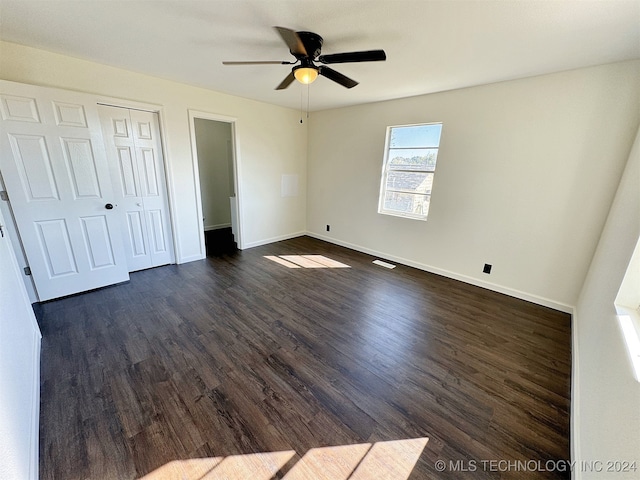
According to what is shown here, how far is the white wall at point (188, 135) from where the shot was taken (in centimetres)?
262

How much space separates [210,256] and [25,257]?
2.07 meters

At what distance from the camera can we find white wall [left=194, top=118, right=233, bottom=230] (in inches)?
216

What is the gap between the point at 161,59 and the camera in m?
2.67

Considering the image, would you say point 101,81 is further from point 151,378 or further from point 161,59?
point 151,378

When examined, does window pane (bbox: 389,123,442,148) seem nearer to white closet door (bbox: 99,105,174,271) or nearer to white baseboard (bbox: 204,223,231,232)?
white closet door (bbox: 99,105,174,271)

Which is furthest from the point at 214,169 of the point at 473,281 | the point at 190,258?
the point at 473,281

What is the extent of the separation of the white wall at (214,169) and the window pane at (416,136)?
3.36m

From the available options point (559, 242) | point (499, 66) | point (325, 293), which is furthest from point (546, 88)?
point (325, 293)

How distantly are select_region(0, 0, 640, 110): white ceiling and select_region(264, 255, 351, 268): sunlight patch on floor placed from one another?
2589mm

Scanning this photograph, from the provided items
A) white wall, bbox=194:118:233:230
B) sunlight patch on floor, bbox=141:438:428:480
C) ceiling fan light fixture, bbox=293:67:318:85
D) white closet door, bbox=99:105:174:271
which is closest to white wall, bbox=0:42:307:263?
white closet door, bbox=99:105:174:271

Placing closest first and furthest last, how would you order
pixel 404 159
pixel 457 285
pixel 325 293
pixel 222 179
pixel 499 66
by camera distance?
pixel 499 66 → pixel 325 293 → pixel 457 285 → pixel 404 159 → pixel 222 179

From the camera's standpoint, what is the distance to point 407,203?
4.08 meters

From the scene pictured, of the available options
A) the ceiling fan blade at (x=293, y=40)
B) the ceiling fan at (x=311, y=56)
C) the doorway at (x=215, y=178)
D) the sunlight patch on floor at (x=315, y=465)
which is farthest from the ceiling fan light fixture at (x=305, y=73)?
the doorway at (x=215, y=178)

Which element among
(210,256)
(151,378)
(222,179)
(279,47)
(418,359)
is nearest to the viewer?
(151,378)
